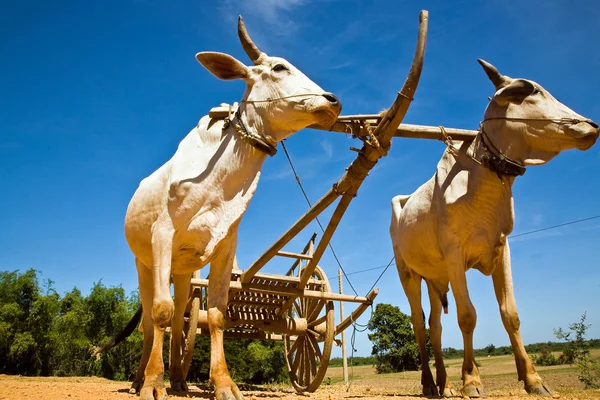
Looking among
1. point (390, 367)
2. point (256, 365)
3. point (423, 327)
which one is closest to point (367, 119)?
point (423, 327)

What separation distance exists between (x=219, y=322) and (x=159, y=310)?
0.62 m

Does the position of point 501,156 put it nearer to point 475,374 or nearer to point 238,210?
point 475,374

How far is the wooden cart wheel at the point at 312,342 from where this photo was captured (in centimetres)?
840

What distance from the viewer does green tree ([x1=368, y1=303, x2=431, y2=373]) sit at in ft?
82.3

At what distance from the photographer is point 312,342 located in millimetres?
9188

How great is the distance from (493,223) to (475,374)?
162 cm

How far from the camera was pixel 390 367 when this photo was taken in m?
23.8

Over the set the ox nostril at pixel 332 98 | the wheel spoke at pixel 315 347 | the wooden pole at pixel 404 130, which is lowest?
the wheel spoke at pixel 315 347

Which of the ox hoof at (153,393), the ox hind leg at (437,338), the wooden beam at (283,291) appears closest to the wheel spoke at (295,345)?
the wooden beam at (283,291)

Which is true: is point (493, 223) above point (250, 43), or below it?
below

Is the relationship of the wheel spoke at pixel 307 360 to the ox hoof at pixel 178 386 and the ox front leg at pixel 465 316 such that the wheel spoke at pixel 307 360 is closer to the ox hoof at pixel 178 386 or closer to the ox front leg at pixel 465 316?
the ox hoof at pixel 178 386

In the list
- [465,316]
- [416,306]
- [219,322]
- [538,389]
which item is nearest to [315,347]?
[416,306]

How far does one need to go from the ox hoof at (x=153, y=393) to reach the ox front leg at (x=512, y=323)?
3594 mm

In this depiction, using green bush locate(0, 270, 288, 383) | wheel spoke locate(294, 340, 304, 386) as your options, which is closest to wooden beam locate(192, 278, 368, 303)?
wheel spoke locate(294, 340, 304, 386)
